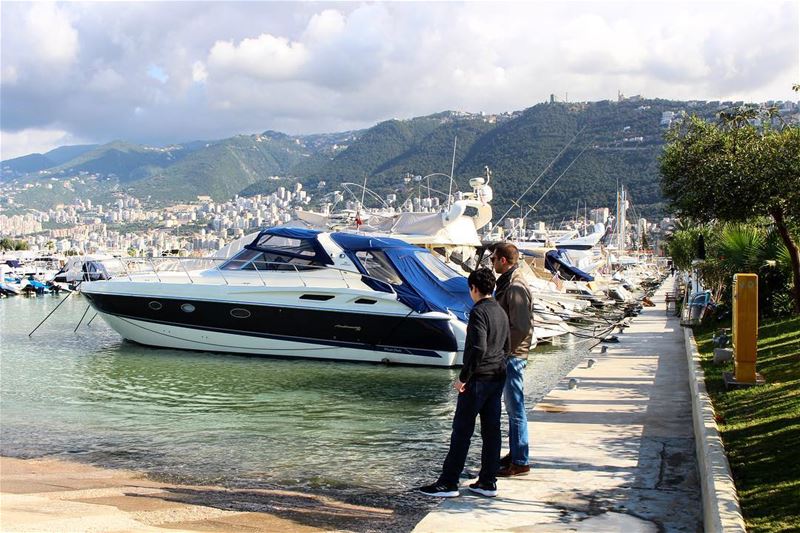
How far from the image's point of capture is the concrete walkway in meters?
5.70

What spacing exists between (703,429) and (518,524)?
264 centimetres

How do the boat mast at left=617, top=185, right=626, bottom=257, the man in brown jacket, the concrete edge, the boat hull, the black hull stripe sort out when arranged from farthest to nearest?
1. the boat mast at left=617, top=185, right=626, bottom=257
2. the black hull stripe
3. the boat hull
4. the man in brown jacket
5. the concrete edge

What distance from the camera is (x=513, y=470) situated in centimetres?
682

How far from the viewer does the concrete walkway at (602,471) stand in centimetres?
570

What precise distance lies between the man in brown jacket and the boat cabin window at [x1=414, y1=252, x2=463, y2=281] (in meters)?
11.0

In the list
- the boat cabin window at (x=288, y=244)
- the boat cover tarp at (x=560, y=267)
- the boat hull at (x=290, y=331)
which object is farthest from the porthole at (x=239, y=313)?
the boat cover tarp at (x=560, y=267)

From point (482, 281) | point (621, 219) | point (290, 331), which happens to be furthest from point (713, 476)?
point (621, 219)

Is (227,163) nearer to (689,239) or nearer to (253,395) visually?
(689,239)

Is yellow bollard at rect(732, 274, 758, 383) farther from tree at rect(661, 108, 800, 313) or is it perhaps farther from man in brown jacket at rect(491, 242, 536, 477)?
tree at rect(661, 108, 800, 313)

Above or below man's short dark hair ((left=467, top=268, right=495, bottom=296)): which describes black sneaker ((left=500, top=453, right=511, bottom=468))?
below

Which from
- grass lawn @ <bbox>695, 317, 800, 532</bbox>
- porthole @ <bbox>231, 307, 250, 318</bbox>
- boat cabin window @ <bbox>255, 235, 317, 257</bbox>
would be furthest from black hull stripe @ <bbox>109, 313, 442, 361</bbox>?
grass lawn @ <bbox>695, 317, 800, 532</bbox>

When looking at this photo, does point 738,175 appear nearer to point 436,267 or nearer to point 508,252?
point 436,267

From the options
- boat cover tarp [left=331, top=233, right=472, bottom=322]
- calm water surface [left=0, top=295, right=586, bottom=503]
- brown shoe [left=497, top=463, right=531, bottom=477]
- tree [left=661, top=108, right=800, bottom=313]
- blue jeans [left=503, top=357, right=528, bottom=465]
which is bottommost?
calm water surface [left=0, top=295, right=586, bottom=503]

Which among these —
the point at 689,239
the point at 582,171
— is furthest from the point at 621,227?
the point at 582,171
